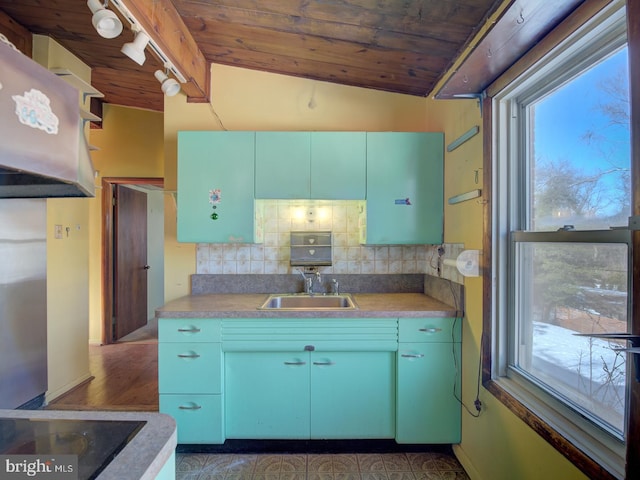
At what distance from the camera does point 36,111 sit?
28.6 inches

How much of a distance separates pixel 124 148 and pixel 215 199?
7.56 ft

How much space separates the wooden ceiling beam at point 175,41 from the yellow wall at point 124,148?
1.59 meters

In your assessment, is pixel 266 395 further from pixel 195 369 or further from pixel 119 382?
pixel 119 382

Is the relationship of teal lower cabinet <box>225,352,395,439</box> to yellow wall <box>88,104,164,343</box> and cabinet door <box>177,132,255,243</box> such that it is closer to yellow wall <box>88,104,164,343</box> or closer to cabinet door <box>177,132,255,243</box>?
cabinet door <box>177,132,255,243</box>

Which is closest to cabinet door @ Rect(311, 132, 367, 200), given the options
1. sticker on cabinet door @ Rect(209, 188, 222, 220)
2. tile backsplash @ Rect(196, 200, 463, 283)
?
tile backsplash @ Rect(196, 200, 463, 283)

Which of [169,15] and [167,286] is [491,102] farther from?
[167,286]

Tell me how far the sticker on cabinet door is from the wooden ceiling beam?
2.47 feet

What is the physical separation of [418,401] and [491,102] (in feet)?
5.55

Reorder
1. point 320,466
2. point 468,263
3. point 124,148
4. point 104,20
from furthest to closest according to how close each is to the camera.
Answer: point 124,148, point 320,466, point 468,263, point 104,20

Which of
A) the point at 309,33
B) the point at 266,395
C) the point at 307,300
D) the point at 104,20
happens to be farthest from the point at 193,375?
the point at 309,33

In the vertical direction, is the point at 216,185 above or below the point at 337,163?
below

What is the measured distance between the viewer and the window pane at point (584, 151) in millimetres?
1004

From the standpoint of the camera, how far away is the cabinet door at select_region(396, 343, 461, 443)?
6.03ft

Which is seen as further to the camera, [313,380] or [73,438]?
[313,380]
